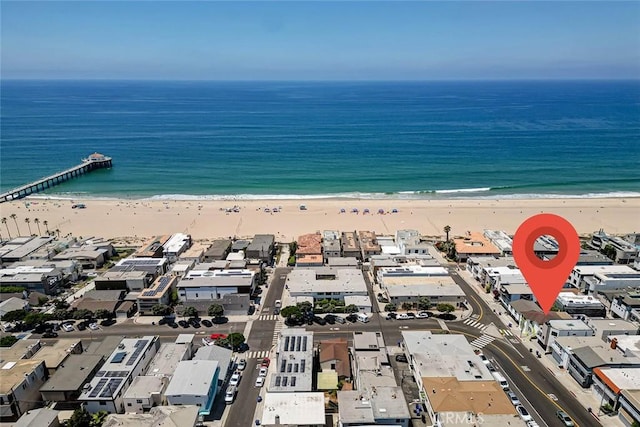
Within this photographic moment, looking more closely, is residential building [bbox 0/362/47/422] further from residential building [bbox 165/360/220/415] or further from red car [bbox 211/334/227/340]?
red car [bbox 211/334/227/340]

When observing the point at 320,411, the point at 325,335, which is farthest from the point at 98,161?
the point at 320,411

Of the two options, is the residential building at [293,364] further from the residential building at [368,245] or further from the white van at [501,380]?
the residential building at [368,245]

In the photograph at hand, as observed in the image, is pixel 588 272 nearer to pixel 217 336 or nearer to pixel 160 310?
pixel 217 336

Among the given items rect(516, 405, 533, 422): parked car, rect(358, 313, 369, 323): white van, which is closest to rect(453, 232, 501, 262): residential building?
rect(358, 313, 369, 323): white van

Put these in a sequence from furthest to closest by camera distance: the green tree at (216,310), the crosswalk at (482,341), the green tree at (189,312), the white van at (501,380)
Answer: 1. the green tree at (189,312)
2. the green tree at (216,310)
3. the crosswalk at (482,341)
4. the white van at (501,380)

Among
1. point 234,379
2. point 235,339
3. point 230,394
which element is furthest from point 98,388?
point 235,339

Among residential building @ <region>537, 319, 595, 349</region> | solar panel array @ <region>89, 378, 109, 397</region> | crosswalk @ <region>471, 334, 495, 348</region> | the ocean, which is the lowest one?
crosswalk @ <region>471, 334, 495, 348</region>

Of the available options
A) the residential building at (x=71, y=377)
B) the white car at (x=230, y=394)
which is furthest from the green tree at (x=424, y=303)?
the residential building at (x=71, y=377)
